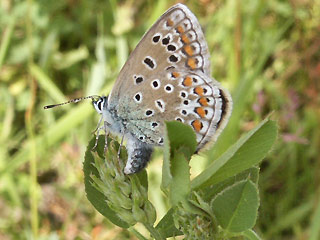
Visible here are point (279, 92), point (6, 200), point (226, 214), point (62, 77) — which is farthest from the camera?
point (62, 77)

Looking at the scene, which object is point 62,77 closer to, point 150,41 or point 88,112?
point 88,112

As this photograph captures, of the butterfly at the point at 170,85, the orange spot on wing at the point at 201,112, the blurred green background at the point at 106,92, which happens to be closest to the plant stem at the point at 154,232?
the butterfly at the point at 170,85

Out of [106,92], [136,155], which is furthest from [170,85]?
[106,92]

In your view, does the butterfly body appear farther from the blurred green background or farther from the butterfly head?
the blurred green background

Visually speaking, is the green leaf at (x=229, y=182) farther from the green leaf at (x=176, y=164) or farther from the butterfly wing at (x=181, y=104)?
the butterfly wing at (x=181, y=104)

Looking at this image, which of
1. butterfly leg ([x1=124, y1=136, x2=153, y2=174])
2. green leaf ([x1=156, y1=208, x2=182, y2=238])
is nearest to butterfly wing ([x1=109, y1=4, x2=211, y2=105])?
butterfly leg ([x1=124, y1=136, x2=153, y2=174])

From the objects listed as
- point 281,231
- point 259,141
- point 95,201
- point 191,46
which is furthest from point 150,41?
point 281,231
